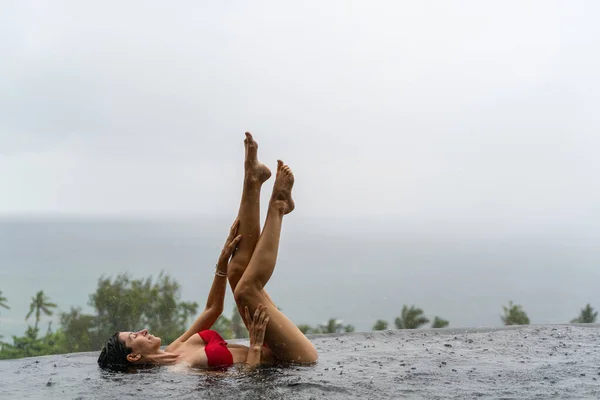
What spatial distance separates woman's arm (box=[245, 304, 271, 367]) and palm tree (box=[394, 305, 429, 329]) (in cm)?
498

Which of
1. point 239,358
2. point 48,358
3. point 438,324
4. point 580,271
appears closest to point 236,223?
point 239,358

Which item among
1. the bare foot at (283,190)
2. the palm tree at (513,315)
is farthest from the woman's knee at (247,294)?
the palm tree at (513,315)

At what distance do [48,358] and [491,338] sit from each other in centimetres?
464

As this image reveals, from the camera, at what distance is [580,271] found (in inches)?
1267

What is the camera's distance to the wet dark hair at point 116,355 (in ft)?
16.9

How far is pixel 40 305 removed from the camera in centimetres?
1173

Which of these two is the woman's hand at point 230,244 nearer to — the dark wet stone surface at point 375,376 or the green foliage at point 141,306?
the dark wet stone surface at point 375,376

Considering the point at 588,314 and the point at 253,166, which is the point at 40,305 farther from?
the point at 588,314

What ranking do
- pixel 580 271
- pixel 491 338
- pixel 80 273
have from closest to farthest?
pixel 491 338, pixel 80 273, pixel 580 271

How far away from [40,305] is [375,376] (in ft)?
28.9

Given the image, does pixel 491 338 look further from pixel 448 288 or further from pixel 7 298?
pixel 448 288

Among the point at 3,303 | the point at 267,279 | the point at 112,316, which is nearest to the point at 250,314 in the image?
the point at 267,279

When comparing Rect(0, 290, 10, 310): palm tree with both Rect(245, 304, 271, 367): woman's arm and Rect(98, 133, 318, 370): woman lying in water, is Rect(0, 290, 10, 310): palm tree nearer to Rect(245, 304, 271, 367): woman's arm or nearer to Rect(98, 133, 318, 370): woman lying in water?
Rect(98, 133, 318, 370): woman lying in water

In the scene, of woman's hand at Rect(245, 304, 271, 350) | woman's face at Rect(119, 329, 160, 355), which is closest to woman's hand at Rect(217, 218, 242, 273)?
woman's hand at Rect(245, 304, 271, 350)
